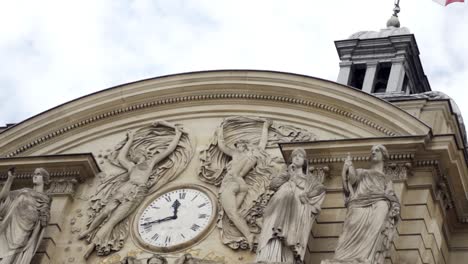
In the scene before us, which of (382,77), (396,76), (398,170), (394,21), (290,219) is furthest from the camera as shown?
(394,21)

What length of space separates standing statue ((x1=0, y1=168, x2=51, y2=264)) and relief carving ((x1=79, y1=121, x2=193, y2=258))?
0.69 metres

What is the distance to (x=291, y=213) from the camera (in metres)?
20.2

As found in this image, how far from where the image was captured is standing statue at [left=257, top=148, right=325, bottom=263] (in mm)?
19859

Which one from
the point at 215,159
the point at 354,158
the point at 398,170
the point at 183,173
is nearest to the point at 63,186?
the point at 183,173

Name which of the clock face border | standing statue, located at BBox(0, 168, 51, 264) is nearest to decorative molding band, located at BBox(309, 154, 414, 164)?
the clock face border

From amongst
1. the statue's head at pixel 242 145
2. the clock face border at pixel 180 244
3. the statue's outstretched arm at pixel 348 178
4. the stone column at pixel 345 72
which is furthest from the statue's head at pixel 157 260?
the stone column at pixel 345 72

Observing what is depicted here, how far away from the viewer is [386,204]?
19938 mm

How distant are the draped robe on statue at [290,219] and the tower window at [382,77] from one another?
577 cm

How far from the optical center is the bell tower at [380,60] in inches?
1027

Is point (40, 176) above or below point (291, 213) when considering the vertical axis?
above

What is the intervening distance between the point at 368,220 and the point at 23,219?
5.10 meters

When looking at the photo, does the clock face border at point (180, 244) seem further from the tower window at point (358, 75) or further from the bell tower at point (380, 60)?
the tower window at point (358, 75)

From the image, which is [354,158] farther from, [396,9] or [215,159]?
[396,9]

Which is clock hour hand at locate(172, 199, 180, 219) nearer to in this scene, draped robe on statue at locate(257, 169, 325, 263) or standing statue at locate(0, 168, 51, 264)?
standing statue at locate(0, 168, 51, 264)
